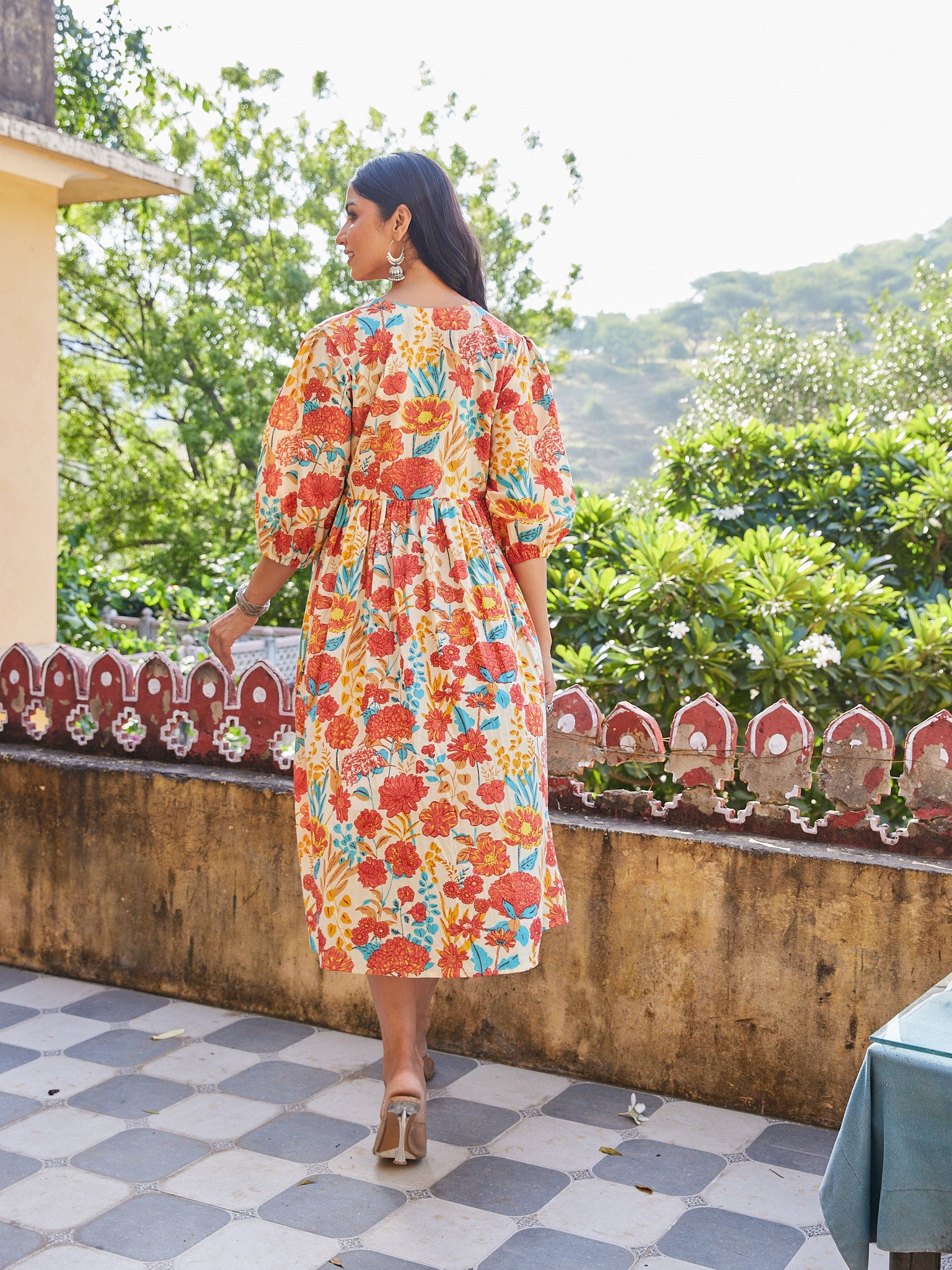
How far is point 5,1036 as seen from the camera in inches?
107

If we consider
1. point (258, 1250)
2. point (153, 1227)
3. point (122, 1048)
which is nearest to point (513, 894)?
Answer: point (258, 1250)

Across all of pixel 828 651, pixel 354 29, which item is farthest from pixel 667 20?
pixel 828 651

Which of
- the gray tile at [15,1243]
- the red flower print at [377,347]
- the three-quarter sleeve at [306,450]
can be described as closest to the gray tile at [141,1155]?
the gray tile at [15,1243]

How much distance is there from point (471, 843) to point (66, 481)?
15.5 m

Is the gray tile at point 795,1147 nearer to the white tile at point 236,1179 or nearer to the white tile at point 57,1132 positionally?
the white tile at point 236,1179

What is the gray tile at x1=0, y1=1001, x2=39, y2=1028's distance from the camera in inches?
111

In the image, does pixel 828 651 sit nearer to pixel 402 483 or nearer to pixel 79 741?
pixel 402 483

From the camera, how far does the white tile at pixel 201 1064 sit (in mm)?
2535

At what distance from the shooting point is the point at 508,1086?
2.53 meters

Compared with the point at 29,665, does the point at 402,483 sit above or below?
above

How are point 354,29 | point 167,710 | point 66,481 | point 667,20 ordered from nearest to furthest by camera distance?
point 167,710
point 66,481
point 354,29
point 667,20

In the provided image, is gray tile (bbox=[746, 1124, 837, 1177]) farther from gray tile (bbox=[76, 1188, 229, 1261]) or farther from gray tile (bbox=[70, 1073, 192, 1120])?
gray tile (bbox=[70, 1073, 192, 1120])

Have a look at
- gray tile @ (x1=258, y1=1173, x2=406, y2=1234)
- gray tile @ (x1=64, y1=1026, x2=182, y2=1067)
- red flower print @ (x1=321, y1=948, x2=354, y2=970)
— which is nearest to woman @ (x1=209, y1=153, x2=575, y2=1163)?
red flower print @ (x1=321, y1=948, x2=354, y2=970)

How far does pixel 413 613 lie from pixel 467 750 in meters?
0.26
